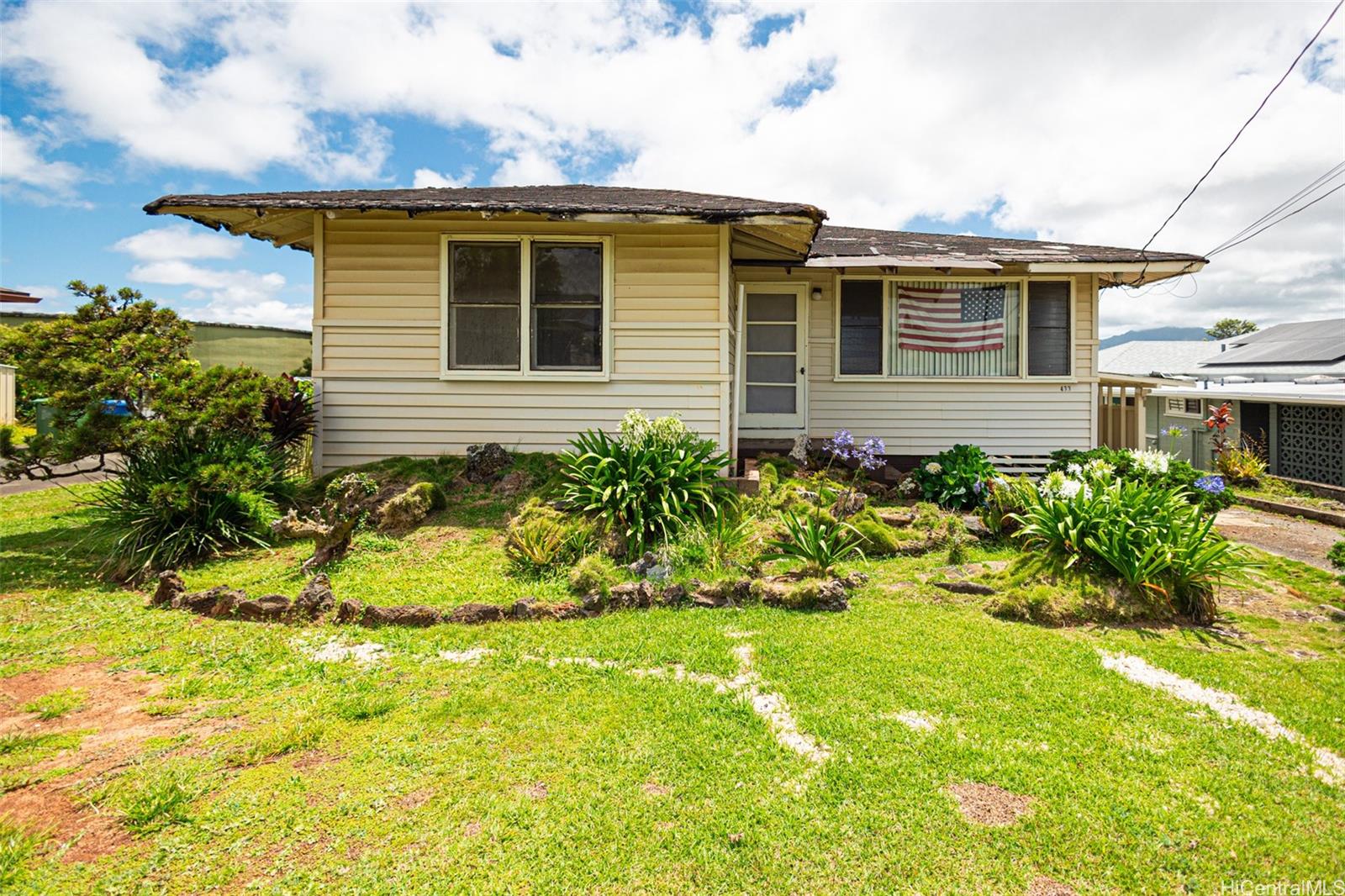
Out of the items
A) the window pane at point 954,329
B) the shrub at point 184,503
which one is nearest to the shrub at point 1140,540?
the window pane at point 954,329

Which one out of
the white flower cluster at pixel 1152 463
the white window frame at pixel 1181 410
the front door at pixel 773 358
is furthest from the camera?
the white window frame at pixel 1181 410

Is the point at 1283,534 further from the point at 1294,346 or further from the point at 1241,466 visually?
the point at 1294,346

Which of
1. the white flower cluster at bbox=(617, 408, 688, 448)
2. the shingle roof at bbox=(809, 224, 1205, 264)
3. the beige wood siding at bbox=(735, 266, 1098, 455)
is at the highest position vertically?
the shingle roof at bbox=(809, 224, 1205, 264)

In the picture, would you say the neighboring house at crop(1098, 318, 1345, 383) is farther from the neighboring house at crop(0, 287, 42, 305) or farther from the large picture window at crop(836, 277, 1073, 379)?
the neighboring house at crop(0, 287, 42, 305)

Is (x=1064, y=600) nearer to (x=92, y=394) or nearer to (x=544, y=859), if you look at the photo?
(x=544, y=859)

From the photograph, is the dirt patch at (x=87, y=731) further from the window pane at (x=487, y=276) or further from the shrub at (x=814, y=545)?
the window pane at (x=487, y=276)

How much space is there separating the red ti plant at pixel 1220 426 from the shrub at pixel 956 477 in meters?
6.51

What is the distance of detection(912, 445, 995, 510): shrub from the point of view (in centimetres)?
853

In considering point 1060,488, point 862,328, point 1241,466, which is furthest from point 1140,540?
point 1241,466

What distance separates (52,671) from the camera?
4.12 metres

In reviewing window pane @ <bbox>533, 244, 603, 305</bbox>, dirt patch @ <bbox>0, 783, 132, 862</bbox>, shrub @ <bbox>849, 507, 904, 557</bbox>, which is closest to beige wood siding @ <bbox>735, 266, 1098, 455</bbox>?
window pane @ <bbox>533, 244, 603, 305</bbox>

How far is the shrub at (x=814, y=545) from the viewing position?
5.71m

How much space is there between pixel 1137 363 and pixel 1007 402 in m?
22.2

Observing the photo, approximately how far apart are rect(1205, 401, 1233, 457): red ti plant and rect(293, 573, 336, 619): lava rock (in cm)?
1417
